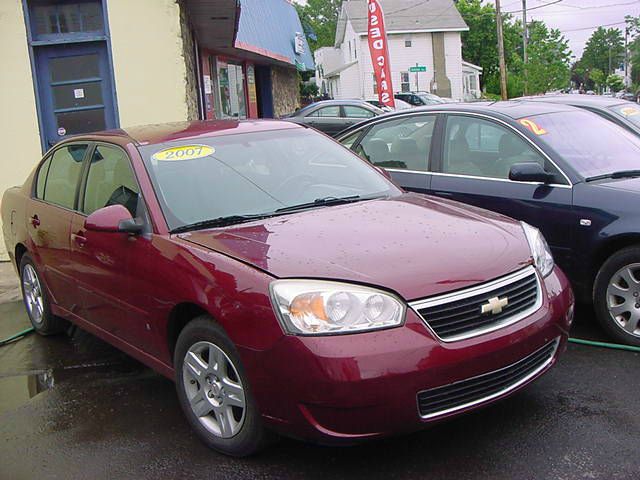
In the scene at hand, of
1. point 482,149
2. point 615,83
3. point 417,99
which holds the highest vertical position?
point 615,83

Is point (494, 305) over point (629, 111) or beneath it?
beneath

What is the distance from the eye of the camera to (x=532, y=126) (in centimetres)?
546

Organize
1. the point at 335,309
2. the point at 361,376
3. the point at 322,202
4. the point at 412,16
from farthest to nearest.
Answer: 1. the point at 412,16
2. the point at 322,202
3. the point at 335,309
4. the point at 361,376

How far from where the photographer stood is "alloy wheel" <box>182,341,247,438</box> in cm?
339

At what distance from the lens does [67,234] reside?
15.8 ft

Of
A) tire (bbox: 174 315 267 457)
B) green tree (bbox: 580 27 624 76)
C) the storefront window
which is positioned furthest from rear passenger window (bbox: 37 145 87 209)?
green tree (bbox: 580 27 624 76)

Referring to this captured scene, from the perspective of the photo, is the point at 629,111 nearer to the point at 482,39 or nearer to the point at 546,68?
the point at 546,68

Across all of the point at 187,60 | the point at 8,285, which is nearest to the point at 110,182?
the point at 8,285

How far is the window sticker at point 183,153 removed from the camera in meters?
4.31

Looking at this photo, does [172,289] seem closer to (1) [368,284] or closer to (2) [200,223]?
(2) [200,223]

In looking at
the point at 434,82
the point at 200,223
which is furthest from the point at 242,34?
the point at 434,82

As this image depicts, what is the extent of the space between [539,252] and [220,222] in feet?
5.60

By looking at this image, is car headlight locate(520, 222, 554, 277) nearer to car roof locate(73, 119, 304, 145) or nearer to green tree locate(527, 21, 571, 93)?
car roof locate(73, 119, 304, 145)

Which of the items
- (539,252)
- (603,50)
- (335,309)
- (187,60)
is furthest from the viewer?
(603,50)
